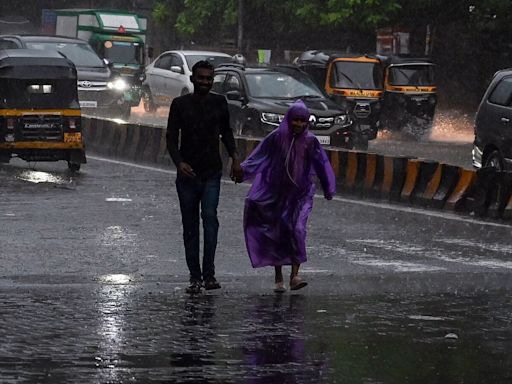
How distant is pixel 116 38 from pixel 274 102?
1995 cm

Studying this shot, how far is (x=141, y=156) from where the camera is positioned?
27.6m

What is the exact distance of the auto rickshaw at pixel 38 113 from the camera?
76.5 feet

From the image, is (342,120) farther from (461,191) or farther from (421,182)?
(461,191)

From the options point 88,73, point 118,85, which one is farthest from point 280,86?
point 118,85

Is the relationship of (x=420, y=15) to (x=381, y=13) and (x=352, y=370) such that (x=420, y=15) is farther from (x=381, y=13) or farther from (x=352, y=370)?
(x=352, y=370)

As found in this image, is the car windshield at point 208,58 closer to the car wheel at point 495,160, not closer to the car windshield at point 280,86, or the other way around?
the car windshield at point 280,86

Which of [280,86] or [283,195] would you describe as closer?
[283,195]

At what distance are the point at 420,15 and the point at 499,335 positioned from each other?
39595 millimetres

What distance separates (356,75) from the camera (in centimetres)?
3616

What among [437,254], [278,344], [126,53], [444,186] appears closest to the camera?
[278,344]

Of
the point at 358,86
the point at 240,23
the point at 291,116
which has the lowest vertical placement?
the point at 358,86

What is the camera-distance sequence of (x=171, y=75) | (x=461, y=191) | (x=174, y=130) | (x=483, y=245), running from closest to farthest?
(x=174, y=130), (x=483, y=245), (x=461, y=191), (x=171, y=75)

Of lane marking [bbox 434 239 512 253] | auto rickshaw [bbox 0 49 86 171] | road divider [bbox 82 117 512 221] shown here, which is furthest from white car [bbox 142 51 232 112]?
lane marking [bbox 434 239 512 253]

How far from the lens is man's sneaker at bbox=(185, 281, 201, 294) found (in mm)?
11789
